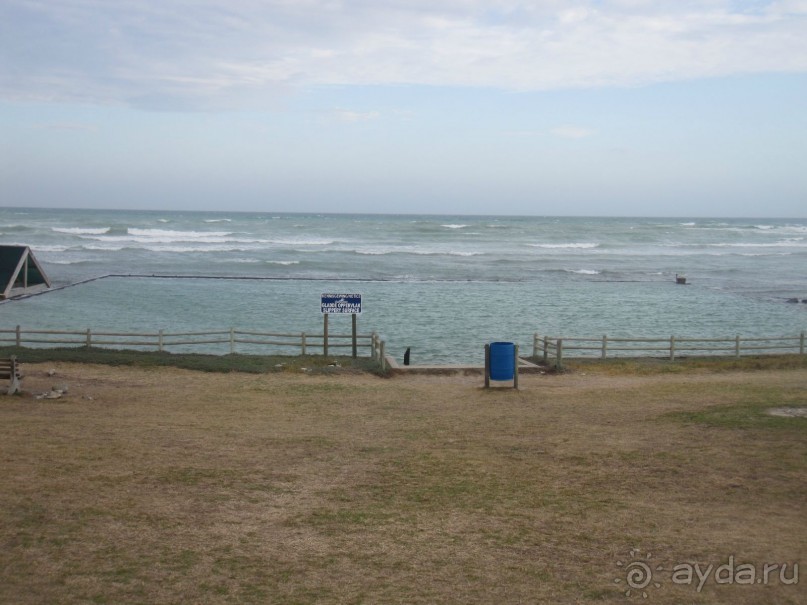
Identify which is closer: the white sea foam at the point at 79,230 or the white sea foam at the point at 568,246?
the white sea foam at the point at 568,246

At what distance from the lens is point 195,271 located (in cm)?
5722

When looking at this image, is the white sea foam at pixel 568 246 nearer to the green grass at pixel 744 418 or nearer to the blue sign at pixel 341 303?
the blue sign at pixel 341 303

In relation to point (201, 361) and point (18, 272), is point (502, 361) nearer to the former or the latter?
point (201, 361)

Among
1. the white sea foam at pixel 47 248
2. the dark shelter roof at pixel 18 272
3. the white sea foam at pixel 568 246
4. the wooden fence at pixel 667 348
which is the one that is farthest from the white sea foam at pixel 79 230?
the wooden fence at pixel 667 348

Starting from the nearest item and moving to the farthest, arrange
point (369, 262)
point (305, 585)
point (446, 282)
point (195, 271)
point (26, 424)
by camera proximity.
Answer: point (305, 585), point (26, 424), point (446, 282), point (195, 271), point (369, 262)

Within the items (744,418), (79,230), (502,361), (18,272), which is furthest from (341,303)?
(79,230)

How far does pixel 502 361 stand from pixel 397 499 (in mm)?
8781

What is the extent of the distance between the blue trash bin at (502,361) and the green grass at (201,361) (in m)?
3.28

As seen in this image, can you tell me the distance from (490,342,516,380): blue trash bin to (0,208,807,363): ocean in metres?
5.94

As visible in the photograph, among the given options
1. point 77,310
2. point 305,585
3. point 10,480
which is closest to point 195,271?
point 77,310

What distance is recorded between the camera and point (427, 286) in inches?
1884

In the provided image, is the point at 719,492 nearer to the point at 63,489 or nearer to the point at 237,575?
the point at 237,575

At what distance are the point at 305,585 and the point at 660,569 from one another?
3.38 m

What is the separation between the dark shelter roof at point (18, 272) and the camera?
22844mm
